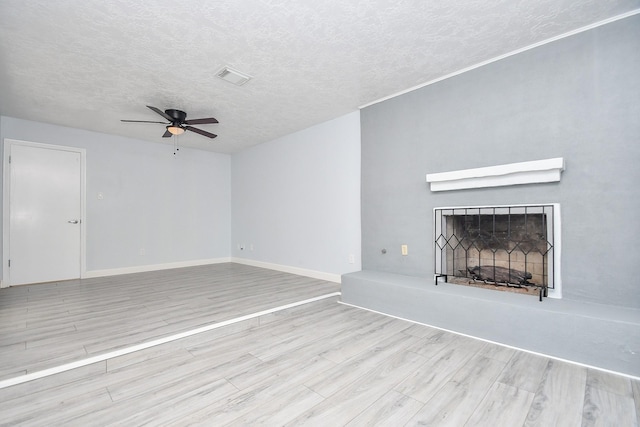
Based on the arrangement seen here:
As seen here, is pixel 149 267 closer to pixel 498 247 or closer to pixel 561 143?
pixel 498 247

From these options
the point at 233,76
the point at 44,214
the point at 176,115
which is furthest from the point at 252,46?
the point at 44,214

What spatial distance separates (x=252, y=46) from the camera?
99.7 inches

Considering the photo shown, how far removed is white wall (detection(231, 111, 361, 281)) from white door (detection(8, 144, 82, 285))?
278 cm

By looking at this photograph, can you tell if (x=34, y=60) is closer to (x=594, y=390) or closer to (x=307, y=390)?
(x=307, y=390)

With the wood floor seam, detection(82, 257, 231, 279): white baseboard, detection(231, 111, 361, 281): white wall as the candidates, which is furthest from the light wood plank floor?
detection(82, 257, 231, 279): white baseboard

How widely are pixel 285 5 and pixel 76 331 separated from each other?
3.13 m

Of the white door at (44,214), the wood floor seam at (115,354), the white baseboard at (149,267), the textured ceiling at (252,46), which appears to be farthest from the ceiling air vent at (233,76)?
the white baseboard at (149,267)

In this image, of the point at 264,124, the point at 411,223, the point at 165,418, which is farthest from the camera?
the point at 264,124

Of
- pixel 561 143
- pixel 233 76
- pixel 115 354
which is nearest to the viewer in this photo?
pixel 115 354

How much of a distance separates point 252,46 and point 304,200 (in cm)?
261

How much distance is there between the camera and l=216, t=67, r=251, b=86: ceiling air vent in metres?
2.93

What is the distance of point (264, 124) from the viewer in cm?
456

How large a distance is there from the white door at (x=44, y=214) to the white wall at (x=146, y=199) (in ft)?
0.62

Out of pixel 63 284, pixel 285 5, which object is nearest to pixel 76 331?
pixel 63 284
